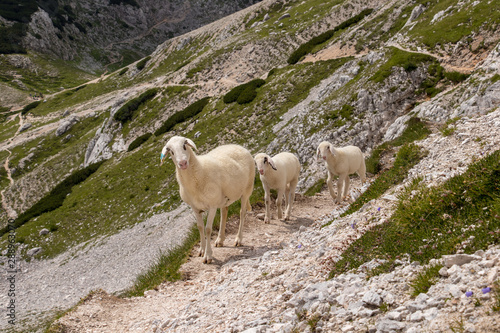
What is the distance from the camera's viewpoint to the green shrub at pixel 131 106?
213 feet

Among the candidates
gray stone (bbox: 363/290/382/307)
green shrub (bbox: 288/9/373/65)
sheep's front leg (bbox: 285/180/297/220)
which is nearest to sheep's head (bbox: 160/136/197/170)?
gray stone (bbox: 363/290/382/307)

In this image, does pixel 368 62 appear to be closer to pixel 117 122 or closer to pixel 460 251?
pixel 460 251

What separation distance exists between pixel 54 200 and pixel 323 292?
1957 inches

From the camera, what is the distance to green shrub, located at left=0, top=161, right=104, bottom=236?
43125mm

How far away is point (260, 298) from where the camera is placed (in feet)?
20.5

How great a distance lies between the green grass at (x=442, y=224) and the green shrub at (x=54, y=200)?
4493cm

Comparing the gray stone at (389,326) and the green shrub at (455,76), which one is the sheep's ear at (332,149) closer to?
the gray stone at (389,326)

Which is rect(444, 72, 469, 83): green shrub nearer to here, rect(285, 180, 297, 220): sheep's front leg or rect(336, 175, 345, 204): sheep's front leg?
rect(336, 175, 345, 204): sheep's front leg

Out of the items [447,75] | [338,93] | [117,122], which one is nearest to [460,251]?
[447,75]

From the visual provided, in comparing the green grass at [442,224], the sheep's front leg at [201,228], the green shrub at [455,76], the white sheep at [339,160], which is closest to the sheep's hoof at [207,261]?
the sheep's front leg at [201,228]

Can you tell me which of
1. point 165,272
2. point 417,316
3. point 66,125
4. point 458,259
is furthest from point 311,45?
point 66,125

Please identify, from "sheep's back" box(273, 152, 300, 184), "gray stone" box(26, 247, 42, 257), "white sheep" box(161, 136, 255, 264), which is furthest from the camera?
"gray stone" box(26, 247, 42, 257)

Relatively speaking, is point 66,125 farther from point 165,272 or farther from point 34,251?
point 165,272

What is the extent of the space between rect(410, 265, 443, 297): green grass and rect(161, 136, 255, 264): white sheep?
6.63 metres
